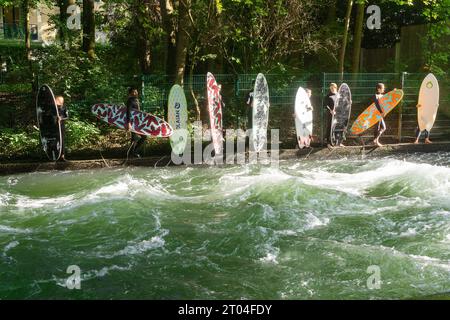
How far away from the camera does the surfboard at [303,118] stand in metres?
12.6

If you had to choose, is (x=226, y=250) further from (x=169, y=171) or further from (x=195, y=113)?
(x=195, y=113)

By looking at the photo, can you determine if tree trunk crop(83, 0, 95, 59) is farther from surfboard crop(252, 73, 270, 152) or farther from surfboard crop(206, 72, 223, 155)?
surfboard crop(252, 73, 270, 152)

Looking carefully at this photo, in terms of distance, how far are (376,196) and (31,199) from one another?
587 centimetres

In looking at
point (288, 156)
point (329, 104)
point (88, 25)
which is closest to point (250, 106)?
point (288, 156)

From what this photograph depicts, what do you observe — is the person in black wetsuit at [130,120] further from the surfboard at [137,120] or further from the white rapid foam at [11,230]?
the white rapid foam at [11,230]

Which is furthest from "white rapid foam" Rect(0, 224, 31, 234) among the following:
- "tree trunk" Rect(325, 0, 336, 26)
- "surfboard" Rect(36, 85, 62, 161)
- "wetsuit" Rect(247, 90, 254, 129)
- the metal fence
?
"tree trunk" Rect(325, 0, 336, 26)

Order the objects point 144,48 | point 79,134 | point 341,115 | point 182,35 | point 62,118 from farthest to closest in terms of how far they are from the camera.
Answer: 1. point 144,48
2. point 182,35
3. point 341,115
4. point 79,134
5. point 62,118

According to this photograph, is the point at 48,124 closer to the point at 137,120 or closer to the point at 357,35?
the point at 137,120

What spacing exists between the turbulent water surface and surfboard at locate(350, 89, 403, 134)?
2.40 metres

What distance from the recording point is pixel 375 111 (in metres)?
13.0

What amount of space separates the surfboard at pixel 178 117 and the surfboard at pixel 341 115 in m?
3.49

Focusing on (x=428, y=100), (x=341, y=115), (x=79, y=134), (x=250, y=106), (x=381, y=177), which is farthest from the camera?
(x=428, y=100)

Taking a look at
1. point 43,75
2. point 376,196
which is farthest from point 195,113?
point 376,196

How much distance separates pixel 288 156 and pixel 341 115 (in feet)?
5.37
